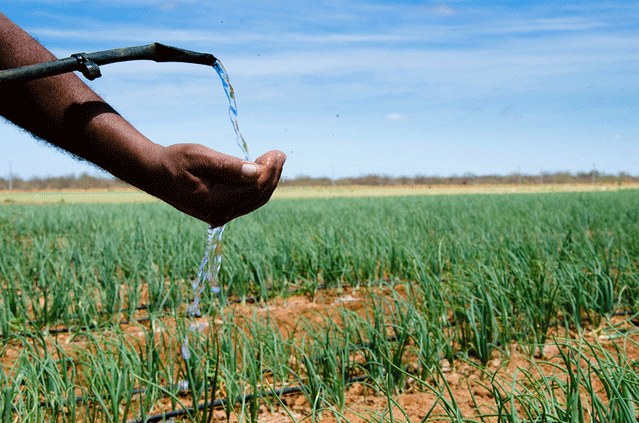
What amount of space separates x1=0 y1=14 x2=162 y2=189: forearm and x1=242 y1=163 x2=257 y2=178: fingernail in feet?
0.62

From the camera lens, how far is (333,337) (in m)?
2.34

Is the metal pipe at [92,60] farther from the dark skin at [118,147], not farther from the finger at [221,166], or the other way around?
the finger at [221,166]

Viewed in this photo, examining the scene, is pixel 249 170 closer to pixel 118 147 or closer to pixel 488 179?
pixel 118 147

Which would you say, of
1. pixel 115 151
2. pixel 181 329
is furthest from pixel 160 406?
pixel 115 151

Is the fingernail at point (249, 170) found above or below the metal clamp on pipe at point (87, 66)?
below

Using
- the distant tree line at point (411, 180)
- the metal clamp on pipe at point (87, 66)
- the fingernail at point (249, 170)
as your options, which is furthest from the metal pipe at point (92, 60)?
the distant tree line at point (411, 180)

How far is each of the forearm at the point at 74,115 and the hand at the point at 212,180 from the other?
42mm

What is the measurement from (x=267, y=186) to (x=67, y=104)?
413 millimetres

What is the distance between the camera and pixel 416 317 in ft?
8.07

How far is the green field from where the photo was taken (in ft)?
5.84

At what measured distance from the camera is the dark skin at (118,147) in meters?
1.15

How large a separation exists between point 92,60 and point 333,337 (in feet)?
4.89

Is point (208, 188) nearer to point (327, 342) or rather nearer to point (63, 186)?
point (327, 342)

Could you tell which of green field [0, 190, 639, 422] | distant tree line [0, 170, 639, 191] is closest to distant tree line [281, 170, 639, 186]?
distant tree line [0, 170, 639, 191]
